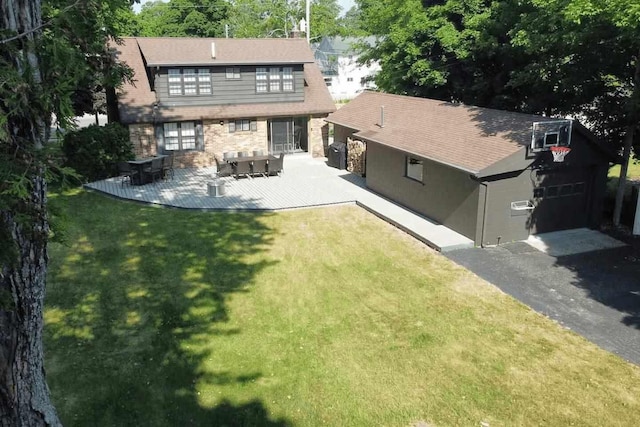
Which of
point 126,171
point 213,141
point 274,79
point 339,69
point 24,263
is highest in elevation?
point 339,69

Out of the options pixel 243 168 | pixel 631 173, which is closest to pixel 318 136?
pixel 243 168

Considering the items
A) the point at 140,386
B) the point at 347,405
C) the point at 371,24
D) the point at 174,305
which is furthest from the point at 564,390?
the point at 371,24

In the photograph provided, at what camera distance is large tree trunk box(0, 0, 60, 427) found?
16.3 ft

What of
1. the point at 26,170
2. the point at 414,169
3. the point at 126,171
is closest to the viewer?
the point at 26,170

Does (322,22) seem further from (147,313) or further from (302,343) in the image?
(302,343)

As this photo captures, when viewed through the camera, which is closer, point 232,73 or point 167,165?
point 167,165

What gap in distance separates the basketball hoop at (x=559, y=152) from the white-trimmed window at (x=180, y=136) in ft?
55.1

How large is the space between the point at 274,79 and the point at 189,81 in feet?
14.1

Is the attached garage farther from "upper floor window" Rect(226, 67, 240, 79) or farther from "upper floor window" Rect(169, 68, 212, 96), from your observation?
"upper floor window" Rect(169, 68, 212, 96)

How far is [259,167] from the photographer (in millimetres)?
24609

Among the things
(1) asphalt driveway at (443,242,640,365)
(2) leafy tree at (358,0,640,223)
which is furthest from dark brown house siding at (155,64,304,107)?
(1) asphalt driveway at (443,242,640,365)

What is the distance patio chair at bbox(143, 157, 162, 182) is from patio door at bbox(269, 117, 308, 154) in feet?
22.0

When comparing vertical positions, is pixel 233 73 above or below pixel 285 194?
above

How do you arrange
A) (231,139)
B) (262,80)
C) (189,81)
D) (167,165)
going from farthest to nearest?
(262,80) → (231,139) → (189,81) → (167,165)
